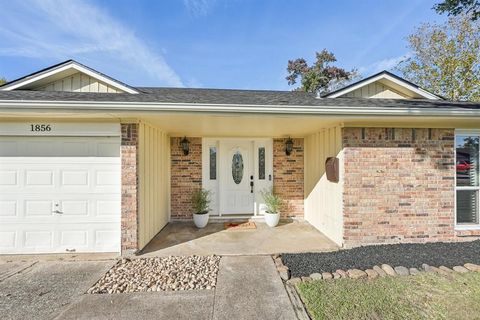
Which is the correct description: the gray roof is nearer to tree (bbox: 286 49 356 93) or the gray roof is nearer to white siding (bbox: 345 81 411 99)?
white siding (bbox: 345 81 411 99)

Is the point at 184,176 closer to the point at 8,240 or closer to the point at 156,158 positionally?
the point at 156,158

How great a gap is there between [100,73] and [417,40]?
17.3m

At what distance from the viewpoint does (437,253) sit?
4.03 metres

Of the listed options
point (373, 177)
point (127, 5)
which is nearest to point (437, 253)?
point (373, 177)

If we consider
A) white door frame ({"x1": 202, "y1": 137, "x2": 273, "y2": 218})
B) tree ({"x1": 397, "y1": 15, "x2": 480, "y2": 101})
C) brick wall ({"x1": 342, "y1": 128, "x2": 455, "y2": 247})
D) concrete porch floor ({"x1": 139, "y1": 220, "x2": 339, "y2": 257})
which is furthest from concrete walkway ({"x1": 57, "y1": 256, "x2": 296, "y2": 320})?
tree ({"x1": 397, "y1": 15, "x2": 480, "y2": 101})

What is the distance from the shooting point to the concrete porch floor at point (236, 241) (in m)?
4.42

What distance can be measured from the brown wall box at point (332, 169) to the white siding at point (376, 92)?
1.68 metres

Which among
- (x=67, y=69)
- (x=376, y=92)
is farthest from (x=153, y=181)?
(x=376, y=92)

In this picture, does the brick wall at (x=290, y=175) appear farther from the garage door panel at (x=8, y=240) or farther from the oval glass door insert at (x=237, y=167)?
the garage door panel at (x=8, y=240)

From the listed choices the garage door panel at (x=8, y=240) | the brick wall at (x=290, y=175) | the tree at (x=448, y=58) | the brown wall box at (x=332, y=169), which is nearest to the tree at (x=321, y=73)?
the tree at (x=448, y=58)

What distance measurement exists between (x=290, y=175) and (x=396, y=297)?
432 cm

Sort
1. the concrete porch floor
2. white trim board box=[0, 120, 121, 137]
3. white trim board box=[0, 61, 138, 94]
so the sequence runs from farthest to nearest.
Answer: white trim board box=[0, 61, 138, 94]
the concrete porch floor
white trim board box=[0, 120, 121, 137]

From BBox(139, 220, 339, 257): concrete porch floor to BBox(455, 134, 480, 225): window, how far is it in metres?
2.83

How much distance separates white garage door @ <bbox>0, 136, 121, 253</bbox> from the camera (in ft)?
13.9
